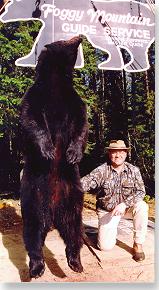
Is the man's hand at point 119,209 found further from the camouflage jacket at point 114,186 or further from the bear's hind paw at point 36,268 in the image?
the bear's hind paw at point 36,268

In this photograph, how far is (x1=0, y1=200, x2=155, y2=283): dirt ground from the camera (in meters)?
4.10

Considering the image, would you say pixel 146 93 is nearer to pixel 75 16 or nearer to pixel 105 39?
pixel 105 39

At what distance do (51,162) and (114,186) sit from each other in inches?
26.6

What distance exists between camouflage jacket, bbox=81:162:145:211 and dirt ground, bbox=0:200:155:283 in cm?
19

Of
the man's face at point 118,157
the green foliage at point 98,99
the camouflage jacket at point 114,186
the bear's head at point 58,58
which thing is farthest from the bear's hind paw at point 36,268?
the bear's head at point 58,58

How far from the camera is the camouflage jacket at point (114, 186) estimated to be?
14.1 feet

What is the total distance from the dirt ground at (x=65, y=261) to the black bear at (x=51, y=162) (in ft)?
0.30

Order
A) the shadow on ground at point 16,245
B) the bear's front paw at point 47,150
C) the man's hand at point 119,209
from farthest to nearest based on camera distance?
the man's hand at point 119,209, the shadow on ground at point 16,245, the bear's front paw at point 47,150

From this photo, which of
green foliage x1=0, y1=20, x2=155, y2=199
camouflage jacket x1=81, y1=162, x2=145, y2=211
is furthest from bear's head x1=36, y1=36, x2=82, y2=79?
camouflage jacket x1=81, y1=162, x2=145, y2=211

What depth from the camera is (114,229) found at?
4277 millimetres

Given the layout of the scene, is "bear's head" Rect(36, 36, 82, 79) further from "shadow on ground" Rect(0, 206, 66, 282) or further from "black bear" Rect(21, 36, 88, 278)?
"shadow on ground" Rect(0, 206, 66, 282)

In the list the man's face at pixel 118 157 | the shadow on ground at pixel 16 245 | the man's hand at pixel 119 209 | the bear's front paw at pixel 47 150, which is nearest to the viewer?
the bear's front paw at pixel 47 150

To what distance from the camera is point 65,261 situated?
4125mm

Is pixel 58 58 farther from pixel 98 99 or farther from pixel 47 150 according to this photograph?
pixel 47 150
